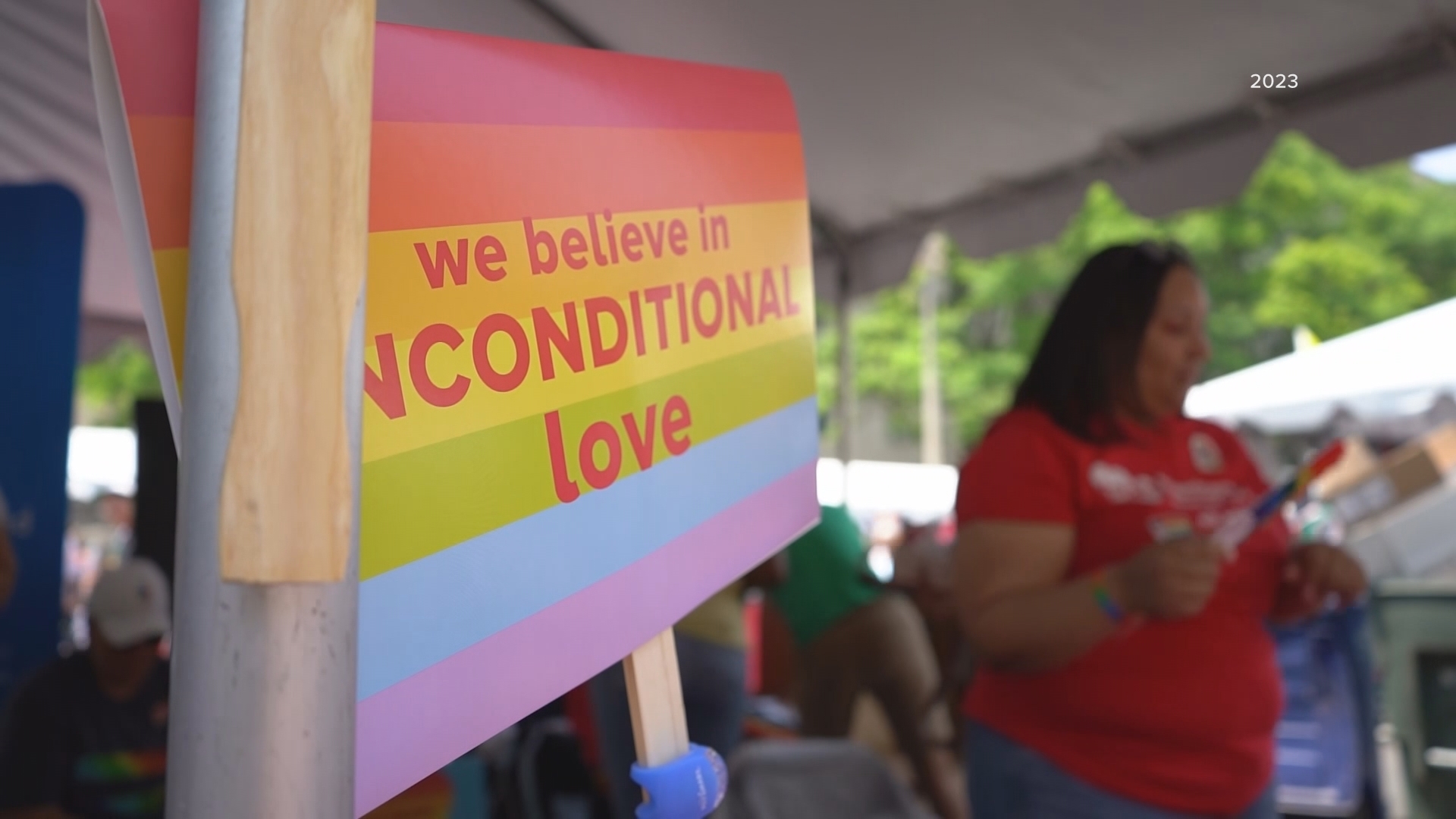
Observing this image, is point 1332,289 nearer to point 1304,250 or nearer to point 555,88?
point 1304,250

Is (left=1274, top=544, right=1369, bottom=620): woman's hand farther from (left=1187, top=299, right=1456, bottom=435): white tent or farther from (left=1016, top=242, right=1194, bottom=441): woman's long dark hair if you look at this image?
(left=1187, top=299, right=1456, bottom=435): white tent

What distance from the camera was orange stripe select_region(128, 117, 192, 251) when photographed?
0.46 metres

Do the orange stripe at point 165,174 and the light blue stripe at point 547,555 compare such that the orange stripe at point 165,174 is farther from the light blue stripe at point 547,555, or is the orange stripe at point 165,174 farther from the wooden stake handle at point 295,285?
the light blue stripe at point 547,555

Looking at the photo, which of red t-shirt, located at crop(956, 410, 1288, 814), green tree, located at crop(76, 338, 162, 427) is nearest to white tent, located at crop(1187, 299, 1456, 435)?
red t-shirt, located at crop(956, 410, 1288, 814)

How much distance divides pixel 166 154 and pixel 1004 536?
3.66ft

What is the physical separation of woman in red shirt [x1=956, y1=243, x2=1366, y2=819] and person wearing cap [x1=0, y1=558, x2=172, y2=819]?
176 cm

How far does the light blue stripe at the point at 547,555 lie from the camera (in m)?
0.53

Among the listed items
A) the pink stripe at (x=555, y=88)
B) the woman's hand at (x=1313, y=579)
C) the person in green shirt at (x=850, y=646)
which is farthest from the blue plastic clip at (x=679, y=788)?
the person in green shirt at (x=850, y=646)

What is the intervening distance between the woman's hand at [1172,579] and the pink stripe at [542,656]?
63 cm

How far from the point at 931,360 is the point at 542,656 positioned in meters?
20.4

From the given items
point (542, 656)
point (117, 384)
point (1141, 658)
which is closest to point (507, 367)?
point (542, 656)

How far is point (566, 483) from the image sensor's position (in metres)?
0.62

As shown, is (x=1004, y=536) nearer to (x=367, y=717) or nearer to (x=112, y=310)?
(x=367, y=717)

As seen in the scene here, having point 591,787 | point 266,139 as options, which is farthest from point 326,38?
point 591,787
